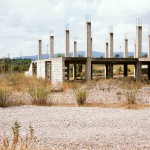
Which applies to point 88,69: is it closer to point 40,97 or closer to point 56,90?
point 56,90

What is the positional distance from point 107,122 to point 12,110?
3648 mm

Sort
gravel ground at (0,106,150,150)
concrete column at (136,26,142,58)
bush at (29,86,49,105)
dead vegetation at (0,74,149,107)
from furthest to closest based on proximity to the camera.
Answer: concrete column at (136,26,142,58), dead vegetation at (0,74,149,107), bush at (29,86,49,105), gravel ground at (0,106,150,150)

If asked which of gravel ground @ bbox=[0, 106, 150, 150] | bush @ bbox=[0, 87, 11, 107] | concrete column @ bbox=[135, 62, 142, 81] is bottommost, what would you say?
gravel ground @ bbox=[0, 106, 150, 150]

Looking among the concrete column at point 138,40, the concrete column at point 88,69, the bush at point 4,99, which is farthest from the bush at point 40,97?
the concrete column at point 138,40

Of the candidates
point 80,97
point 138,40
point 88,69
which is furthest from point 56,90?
point 138,40

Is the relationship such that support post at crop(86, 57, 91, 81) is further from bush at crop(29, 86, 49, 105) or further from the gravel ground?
the gravel ground

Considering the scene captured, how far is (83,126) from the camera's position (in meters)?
7.86

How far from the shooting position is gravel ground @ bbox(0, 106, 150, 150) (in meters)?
6.24

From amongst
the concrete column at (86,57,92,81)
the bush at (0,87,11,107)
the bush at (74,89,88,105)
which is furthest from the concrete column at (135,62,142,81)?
the bush at (0,87,11,107)

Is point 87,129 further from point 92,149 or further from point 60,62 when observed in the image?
point 60,62

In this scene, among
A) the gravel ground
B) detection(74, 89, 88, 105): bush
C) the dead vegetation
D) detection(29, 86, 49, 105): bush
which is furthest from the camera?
detection(74, 89, 88, 105): bush

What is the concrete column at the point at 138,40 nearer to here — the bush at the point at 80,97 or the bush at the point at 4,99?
the bush at the point at 80,97

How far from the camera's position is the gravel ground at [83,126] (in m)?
6.24

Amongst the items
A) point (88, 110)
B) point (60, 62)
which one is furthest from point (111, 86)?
point (88, 110)
